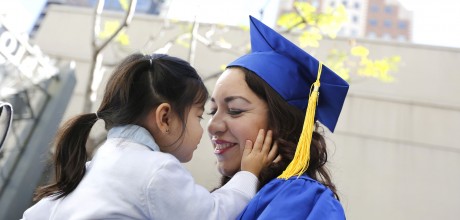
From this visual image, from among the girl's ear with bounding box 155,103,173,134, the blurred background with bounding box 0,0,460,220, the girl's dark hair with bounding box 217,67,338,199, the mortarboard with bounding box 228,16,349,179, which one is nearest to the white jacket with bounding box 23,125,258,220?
the girl's ear with bounding box 155,103,173,134

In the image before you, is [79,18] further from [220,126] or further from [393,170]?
[220,126]

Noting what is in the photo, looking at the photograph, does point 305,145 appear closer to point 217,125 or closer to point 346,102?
point 217,125

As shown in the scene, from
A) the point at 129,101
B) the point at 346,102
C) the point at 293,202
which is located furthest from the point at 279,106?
the point at 346,102

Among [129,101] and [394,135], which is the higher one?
[129,101]

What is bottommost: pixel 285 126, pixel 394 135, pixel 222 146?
→ pixel 394 135

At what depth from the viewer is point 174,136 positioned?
4.98 feet

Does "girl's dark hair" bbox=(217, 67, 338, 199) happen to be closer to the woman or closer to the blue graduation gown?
the woman

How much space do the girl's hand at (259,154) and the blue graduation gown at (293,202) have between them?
138 millimetres

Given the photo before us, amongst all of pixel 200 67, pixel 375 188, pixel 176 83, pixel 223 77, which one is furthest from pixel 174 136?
pixel 200 67

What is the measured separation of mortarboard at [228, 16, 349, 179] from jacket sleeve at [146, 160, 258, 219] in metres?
0.46

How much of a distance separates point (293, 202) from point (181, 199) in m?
0.35

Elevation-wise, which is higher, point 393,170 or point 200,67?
point 200,67

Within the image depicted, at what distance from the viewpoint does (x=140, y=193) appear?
1.22 m

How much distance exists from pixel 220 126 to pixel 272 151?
259 mm
